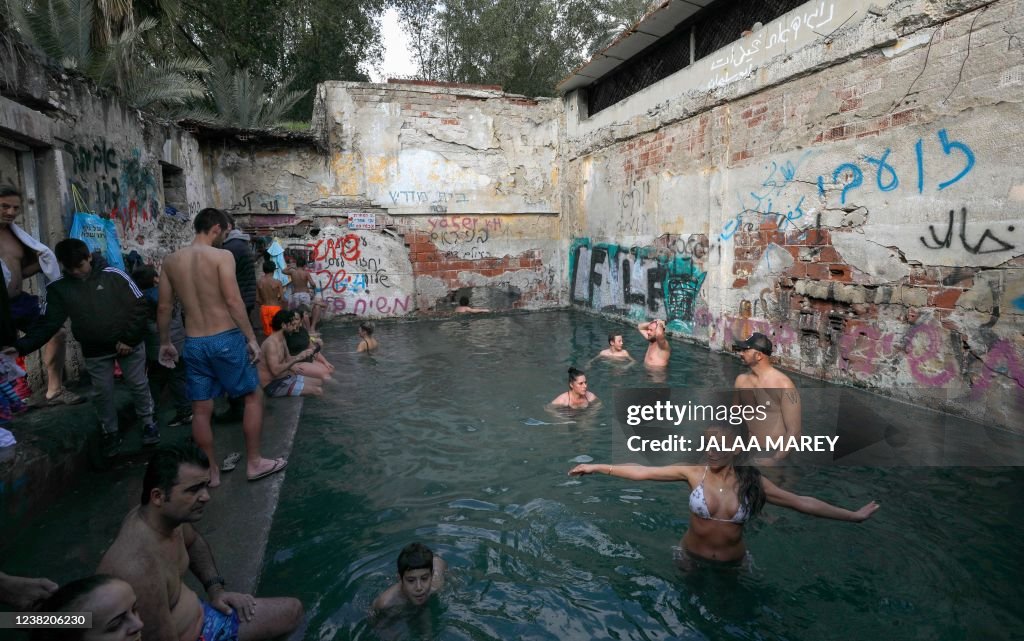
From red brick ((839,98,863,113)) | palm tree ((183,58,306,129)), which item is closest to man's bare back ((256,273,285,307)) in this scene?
palm tree ((183,58,306,129))

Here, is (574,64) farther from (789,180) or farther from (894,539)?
(894,539)

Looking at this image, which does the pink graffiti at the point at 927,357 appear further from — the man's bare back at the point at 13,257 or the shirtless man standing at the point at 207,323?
the man's bare back at the point at 13,257

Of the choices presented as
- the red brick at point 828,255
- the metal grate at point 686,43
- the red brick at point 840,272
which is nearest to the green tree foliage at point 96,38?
the metal grate at point 686,43

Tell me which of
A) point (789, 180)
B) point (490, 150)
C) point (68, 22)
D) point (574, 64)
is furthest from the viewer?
point (574, 64)

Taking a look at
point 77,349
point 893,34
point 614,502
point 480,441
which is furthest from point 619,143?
point 77,349

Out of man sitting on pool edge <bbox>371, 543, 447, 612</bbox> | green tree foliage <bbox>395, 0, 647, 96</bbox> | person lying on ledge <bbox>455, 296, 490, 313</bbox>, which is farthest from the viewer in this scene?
green tree foliage <bbox>395, 0, 647, 96</bbox>

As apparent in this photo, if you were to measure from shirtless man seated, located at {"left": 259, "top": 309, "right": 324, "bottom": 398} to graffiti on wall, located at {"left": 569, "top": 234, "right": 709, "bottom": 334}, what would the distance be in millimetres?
6107

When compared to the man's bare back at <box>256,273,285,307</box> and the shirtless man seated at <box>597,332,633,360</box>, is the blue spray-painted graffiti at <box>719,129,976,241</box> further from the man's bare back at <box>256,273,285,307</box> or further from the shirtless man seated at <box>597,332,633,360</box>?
the man's bare back at <box>256,273,285,307</box>

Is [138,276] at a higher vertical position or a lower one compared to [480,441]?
higher

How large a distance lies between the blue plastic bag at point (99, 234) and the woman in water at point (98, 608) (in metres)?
4.29

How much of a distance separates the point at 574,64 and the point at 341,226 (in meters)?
16.5

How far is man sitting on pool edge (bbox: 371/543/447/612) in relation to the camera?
3.12m

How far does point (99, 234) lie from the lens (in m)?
5.54

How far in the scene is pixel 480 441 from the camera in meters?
5.71
